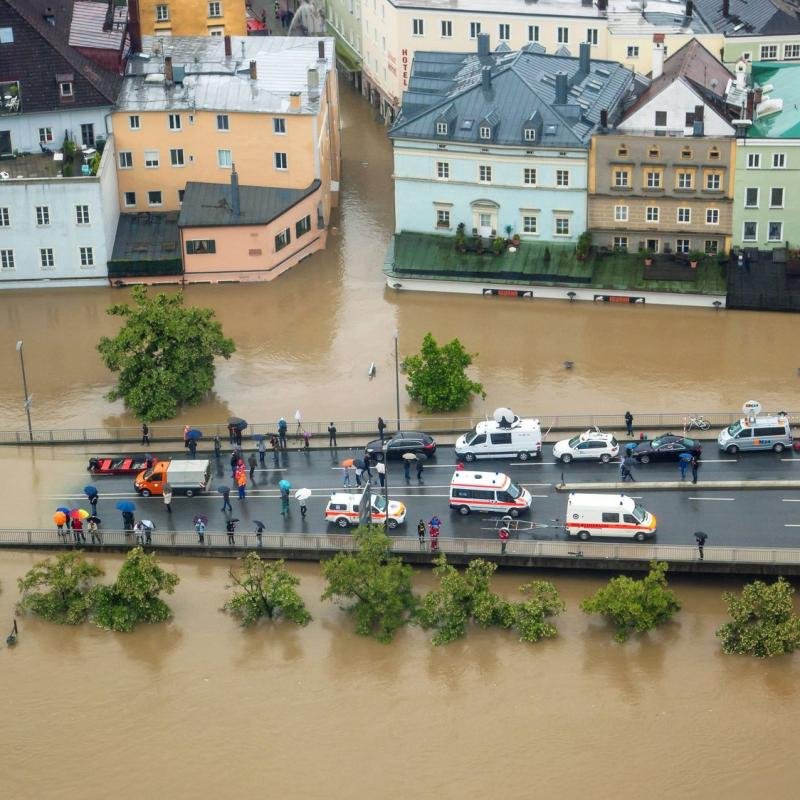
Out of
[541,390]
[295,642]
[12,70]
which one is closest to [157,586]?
[295,642]

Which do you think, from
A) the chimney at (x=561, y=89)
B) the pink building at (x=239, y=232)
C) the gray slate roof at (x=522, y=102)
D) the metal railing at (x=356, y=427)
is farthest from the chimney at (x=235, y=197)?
the metal railing at (x=356, y=427)

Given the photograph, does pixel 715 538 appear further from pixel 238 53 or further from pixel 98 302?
pixel 238 53

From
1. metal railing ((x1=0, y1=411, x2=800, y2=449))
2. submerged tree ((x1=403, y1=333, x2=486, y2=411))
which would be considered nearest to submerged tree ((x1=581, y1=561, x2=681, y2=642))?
metal railing ((x1=0, y1=411, x2=800, y2=449))

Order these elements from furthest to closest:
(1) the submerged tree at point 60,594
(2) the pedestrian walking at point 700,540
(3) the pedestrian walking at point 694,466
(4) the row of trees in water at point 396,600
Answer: (3) the pedestrian walking at point 694,466
(1) the submerged tree at point 60,594
(2) the pedestrian walking at point 700,540
(4) the row of trees in water at point 396,600

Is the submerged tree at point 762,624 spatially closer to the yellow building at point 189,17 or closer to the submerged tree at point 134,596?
the submerged tree at point 134,596

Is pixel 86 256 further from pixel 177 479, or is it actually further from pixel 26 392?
pixel 177 479

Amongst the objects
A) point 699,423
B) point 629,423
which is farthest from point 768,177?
point 629,423

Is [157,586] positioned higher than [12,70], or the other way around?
[12,70]
